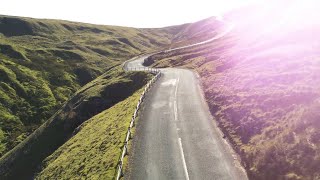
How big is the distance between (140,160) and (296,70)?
2631 cm

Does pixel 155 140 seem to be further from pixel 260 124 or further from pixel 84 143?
pixel 84 143

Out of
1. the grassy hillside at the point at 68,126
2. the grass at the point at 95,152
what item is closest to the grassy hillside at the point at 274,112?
the grass at the point at 95,152

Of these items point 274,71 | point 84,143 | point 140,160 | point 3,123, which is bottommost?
point 3,123

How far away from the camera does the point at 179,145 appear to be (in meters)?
27.6

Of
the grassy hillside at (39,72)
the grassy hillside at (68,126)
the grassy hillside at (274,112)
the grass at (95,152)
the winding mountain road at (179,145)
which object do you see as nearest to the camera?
the grassy hillside at (274,112)

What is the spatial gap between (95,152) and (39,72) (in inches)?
3496

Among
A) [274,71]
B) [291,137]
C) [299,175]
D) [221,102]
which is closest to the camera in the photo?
[299,175]

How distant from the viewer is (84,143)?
40.2 meters

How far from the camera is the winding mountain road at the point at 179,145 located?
22922 millimetres

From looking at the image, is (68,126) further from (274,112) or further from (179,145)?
(274,112)

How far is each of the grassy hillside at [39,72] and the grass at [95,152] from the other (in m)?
36.5

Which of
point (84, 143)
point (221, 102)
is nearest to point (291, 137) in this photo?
point (221, 102)

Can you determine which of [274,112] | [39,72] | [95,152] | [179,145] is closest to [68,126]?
[95,152]

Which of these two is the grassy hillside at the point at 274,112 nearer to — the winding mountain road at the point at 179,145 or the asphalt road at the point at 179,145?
the winding mountain road at the point at 179,145
